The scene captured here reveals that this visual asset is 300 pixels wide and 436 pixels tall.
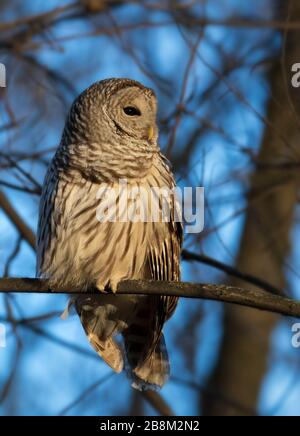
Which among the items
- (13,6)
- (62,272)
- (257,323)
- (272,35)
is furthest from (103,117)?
(13,6)

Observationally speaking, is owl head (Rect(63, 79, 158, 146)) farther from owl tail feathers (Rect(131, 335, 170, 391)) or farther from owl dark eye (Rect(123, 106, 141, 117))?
owl tail feathers (Rect(131, 335, 170, 391))

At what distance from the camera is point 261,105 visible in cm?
806

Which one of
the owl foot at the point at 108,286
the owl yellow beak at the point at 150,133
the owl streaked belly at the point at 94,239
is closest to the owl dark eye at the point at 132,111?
the owl yellow beak at the point at 150,133

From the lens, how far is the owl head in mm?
6066

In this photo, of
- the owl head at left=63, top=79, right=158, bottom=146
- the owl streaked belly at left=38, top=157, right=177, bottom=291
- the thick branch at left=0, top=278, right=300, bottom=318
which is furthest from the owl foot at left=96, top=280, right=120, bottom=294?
the owl head at left=63, top=79, right=158, bottom=146

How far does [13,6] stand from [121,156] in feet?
20.5

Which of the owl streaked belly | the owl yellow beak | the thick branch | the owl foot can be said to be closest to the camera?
the thick branch

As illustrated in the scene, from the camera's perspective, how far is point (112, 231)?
5.73m

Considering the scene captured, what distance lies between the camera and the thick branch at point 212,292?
4648 mm

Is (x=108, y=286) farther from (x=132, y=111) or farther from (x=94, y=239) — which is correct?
(x=132, y=111)

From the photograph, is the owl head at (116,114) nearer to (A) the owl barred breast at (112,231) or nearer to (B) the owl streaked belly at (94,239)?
(A) the owl barred breast at (112,231)

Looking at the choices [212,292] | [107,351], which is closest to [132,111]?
[107,351]

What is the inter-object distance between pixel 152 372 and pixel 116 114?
171 cm
